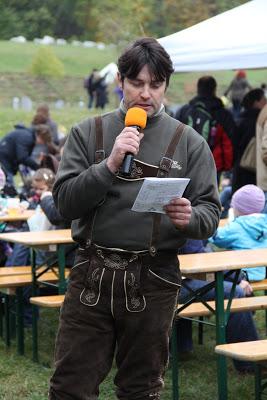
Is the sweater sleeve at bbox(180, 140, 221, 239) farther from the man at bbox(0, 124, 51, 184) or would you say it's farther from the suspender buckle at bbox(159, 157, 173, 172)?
the man at bbox(0, 124, 51, 184)

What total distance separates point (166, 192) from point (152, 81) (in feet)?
1.45

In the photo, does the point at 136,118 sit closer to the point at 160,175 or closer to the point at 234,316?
the point at 160,175

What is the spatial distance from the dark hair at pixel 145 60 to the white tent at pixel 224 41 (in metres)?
5.69

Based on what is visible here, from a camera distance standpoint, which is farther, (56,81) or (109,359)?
(56,81)

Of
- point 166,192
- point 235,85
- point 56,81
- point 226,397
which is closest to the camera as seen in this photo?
point 166,192

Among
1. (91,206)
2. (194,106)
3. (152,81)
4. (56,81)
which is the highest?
(152,81)

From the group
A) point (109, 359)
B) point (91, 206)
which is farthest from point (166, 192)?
point (109, 359)

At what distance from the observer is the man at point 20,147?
1262cm

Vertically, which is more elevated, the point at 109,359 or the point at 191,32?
the point at 191,32

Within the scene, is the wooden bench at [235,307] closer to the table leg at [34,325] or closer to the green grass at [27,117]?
the table leg at [34,325]

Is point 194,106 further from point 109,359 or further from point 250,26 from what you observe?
point 109,359

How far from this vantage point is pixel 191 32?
10227mm

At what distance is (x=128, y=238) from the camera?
3738mm

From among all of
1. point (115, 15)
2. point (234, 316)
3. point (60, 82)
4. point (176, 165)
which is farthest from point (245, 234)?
point (115, 15)
